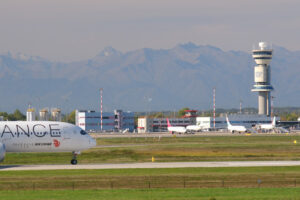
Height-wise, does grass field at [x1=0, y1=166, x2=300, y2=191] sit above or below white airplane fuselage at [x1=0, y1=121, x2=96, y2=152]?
below

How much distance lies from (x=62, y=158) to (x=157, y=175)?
85.1ft

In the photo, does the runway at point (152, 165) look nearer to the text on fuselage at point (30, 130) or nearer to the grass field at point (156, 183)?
the grass field at point (156, 183)

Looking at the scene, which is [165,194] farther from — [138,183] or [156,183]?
[138,183]

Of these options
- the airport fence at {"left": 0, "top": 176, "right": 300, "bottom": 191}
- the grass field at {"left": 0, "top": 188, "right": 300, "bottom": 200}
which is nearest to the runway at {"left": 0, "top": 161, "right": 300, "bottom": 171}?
the airport fence at {"left": 0, "top": 176, "right": 300, "bottom": 191}

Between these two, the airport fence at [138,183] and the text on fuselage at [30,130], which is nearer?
the airport fence at [138,183]

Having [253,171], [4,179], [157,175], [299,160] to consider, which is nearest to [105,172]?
[157,175]

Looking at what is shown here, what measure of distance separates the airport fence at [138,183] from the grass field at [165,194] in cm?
210

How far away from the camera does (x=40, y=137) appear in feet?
237

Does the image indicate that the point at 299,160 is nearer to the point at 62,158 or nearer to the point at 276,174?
the point at 276,174

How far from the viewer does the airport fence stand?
51.9 meters

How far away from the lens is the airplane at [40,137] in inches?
2820

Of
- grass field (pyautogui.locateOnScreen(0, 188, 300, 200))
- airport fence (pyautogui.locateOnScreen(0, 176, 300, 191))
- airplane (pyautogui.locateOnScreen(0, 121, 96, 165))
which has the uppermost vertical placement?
airplane (pyautogui.locateOnScreen(0, 121, 96, 165))

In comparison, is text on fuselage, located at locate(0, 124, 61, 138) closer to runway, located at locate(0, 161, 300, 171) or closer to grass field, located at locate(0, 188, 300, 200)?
runway, located at locate(0, 161, 300, 171)

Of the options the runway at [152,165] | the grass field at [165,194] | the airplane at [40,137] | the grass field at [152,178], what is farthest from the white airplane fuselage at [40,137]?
the grass field at [165,194]
